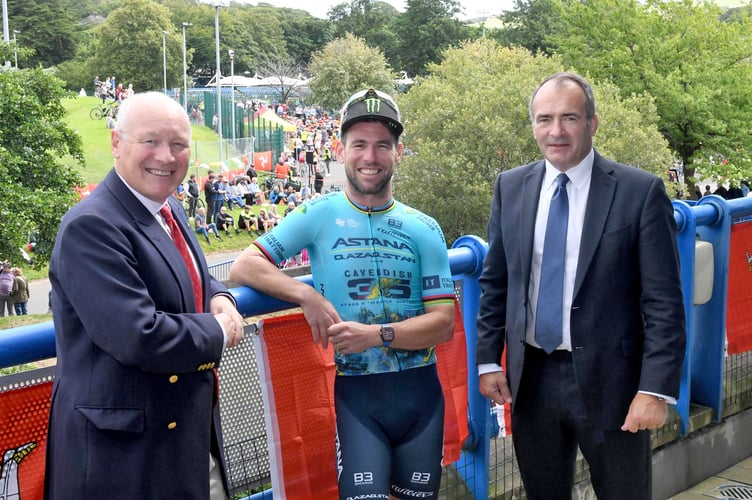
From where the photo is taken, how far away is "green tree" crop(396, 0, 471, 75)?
106188mm

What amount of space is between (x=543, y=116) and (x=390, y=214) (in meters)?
0.72

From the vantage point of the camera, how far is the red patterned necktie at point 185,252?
2541 mm

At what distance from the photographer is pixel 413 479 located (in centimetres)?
296

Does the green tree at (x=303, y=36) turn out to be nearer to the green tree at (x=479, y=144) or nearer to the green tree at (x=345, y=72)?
the green tree at (x=345, y=72)

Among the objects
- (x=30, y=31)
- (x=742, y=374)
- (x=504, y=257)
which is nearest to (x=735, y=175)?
(x=742, y=374)

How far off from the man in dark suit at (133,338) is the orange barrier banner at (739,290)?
3.76m

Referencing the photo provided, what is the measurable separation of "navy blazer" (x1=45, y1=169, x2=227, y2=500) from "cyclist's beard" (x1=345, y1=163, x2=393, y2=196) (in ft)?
2.71

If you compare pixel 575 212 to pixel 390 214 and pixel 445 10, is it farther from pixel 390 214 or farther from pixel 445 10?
pixel 445 10

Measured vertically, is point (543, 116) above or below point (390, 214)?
above

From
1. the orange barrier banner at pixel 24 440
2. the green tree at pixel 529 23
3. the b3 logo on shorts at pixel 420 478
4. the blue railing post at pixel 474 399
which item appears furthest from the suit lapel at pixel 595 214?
the green tree at pixel 529 23

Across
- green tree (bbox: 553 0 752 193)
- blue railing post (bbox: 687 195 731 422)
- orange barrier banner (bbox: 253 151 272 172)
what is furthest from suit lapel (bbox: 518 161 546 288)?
orange barrier banner (bbox: 253 151 272 172)

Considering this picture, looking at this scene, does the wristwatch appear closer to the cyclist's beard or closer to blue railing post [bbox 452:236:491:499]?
the cyclist's beard

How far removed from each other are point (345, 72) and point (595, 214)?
79809 millimetres

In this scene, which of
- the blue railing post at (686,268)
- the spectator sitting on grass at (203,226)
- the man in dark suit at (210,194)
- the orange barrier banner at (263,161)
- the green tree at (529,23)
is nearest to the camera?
the blue railing post at (686,268)
